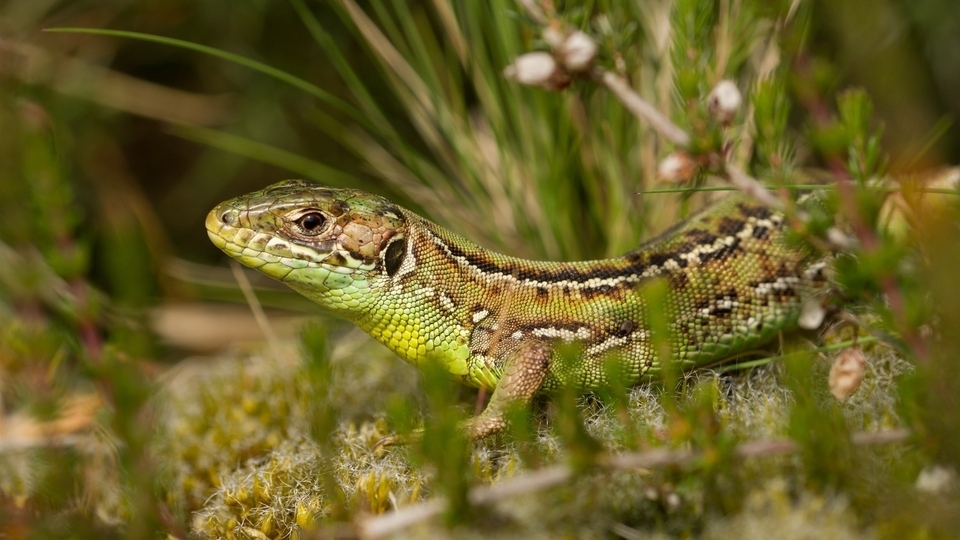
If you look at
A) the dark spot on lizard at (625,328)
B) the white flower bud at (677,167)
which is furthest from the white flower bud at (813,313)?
the dark spot on lizard at (625,328)

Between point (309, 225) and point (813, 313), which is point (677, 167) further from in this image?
point (309, 225)

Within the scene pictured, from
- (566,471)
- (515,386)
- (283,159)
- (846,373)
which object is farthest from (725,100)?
(283,159)

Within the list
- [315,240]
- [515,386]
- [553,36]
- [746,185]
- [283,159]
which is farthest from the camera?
[283,159]

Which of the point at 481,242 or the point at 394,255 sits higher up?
the point at 481,242

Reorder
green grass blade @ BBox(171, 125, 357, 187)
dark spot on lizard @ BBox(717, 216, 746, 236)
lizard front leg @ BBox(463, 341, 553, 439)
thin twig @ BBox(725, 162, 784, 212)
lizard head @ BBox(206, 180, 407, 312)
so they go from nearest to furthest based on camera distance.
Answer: thin twig @ BBox(725, 162, 784, 212), lizard front leg @ BBox(463, 341, 553, 439), lizard head @ BBox(206, 180, 407, 312), dark spot on lizard @ BBox(717, 216, 746, 236), green grass blade @ BBox(171, 125, 357, 187)

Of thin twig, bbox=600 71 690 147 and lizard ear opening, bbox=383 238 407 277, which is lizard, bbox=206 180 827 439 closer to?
lizard ear opening, bbox=383 238 407 277

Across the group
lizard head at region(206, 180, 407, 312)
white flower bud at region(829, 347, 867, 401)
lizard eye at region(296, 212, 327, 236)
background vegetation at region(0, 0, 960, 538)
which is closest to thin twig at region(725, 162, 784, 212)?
background vegetation at region(0, 0, 960, 538)
